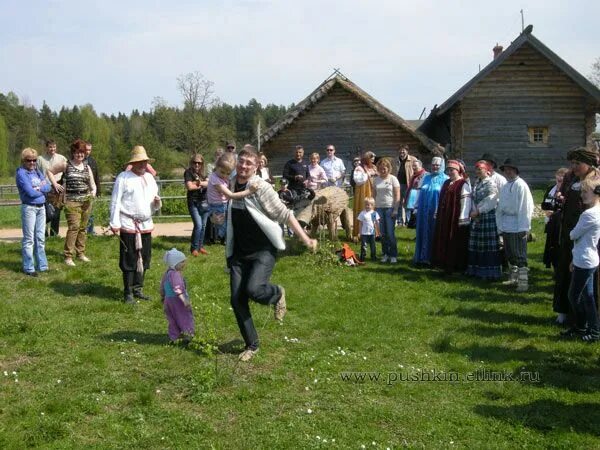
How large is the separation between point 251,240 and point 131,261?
2639 mm

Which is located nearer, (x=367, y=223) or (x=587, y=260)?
(x=587, y=260)

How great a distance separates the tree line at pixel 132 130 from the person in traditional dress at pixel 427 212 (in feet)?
63.8

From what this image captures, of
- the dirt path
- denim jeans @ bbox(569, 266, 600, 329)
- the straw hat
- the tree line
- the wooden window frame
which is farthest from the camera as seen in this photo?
the tree line

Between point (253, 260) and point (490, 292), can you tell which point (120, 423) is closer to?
point (253, 260)

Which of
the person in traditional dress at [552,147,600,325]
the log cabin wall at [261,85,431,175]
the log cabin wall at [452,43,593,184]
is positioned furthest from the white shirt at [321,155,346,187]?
the log cabin wall at [452,43,593,184]

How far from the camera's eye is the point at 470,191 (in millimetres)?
10148

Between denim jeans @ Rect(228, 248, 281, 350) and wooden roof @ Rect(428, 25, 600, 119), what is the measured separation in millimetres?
21004

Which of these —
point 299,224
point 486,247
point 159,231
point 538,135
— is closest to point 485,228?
point 486,247

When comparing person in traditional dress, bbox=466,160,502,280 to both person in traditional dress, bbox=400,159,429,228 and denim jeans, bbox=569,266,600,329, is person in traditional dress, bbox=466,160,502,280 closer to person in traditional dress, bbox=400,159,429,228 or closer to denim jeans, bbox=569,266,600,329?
person in traditional dress, bbox=400,159,429,228

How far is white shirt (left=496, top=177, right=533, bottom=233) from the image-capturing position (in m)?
9.27

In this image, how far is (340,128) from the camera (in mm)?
25469

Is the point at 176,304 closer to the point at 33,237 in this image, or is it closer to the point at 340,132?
the point at 33,237

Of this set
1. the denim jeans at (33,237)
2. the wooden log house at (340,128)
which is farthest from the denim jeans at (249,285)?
the wooden log house at (340,128)

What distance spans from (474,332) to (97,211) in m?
7.41
